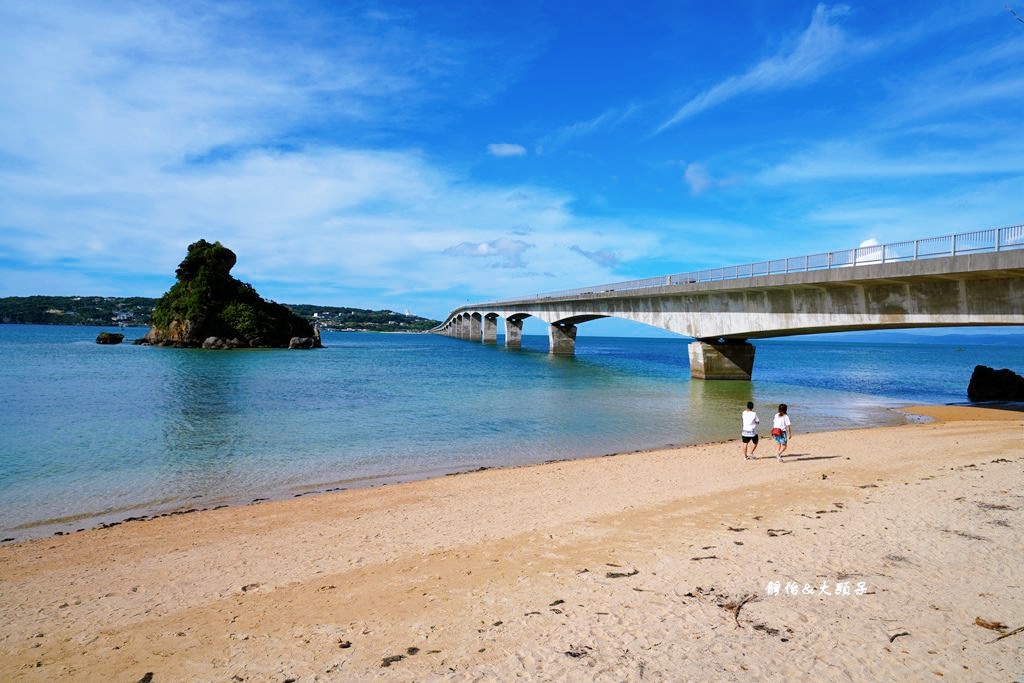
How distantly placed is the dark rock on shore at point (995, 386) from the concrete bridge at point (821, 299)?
985cm

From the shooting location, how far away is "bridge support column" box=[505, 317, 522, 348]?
104 meters

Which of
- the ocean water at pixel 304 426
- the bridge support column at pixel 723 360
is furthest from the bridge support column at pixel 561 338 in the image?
the bridge support column at pixel 723 360

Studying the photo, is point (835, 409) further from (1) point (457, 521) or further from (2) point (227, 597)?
(2) point (227, 597)

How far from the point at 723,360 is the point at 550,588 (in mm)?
36902

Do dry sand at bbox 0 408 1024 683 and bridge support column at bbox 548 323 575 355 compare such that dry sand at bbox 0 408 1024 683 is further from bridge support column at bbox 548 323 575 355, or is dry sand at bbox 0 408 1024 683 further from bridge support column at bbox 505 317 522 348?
bridge support column at bbox 505 317 522 348

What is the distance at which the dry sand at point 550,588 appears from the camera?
16.2 ft

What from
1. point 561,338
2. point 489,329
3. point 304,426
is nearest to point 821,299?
point 304,426

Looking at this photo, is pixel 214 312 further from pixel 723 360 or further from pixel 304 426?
pixel 723 360

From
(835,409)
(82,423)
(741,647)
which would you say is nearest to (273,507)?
(741,647)

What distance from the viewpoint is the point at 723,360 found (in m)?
40.2

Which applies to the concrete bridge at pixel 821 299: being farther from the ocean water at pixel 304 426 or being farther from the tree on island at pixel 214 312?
the tree on island at pixel 214 312

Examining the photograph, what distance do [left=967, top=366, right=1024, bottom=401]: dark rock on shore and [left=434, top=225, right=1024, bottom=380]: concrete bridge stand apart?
32.3 feet

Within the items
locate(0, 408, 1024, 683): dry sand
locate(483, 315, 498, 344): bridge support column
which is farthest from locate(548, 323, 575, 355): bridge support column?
locate(0, 408, 1024, 683): dry sand

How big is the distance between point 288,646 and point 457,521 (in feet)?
14.2
